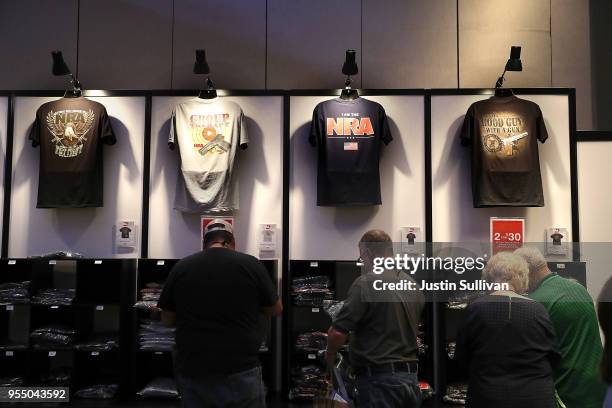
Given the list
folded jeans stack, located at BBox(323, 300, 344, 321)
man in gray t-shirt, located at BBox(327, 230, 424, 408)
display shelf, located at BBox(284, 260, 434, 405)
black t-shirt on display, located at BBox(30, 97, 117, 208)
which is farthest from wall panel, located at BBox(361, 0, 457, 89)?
man in gray t-shirt, located at BBox(327, 230, 424, 408)

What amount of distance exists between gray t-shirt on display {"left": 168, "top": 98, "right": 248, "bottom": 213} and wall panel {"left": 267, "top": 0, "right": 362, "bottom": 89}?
0.78 metres

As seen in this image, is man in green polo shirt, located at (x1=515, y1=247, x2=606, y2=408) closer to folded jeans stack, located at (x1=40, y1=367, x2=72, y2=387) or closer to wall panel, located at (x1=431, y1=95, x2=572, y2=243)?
wall panel, located at (x1=431, y1=95, x2=572, y2=243)

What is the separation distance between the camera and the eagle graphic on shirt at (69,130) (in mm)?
4852

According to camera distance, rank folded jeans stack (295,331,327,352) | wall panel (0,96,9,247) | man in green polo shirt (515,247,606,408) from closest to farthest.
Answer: man in green polo shirt (515,247,606,408) < folded jeans stack (295,331,327,352) < wall panel (0,96,9,247)

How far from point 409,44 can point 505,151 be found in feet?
4.95

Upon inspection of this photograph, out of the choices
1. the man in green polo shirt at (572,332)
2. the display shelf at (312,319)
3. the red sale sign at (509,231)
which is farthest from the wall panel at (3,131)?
the man in green polo shirt at (572,332)

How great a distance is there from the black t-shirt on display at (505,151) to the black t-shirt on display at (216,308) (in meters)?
2.66

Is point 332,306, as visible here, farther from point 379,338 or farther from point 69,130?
point 69,130

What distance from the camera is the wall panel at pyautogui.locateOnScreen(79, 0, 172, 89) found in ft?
17.6

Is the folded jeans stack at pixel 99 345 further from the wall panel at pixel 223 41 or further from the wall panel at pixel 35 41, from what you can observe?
the wall panel at pixel 35 41

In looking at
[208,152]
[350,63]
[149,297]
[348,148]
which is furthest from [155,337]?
[350,63]

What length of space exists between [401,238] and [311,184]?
0.94 m

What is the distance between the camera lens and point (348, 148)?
15.5ft

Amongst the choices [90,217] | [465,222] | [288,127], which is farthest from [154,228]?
[465,222]
